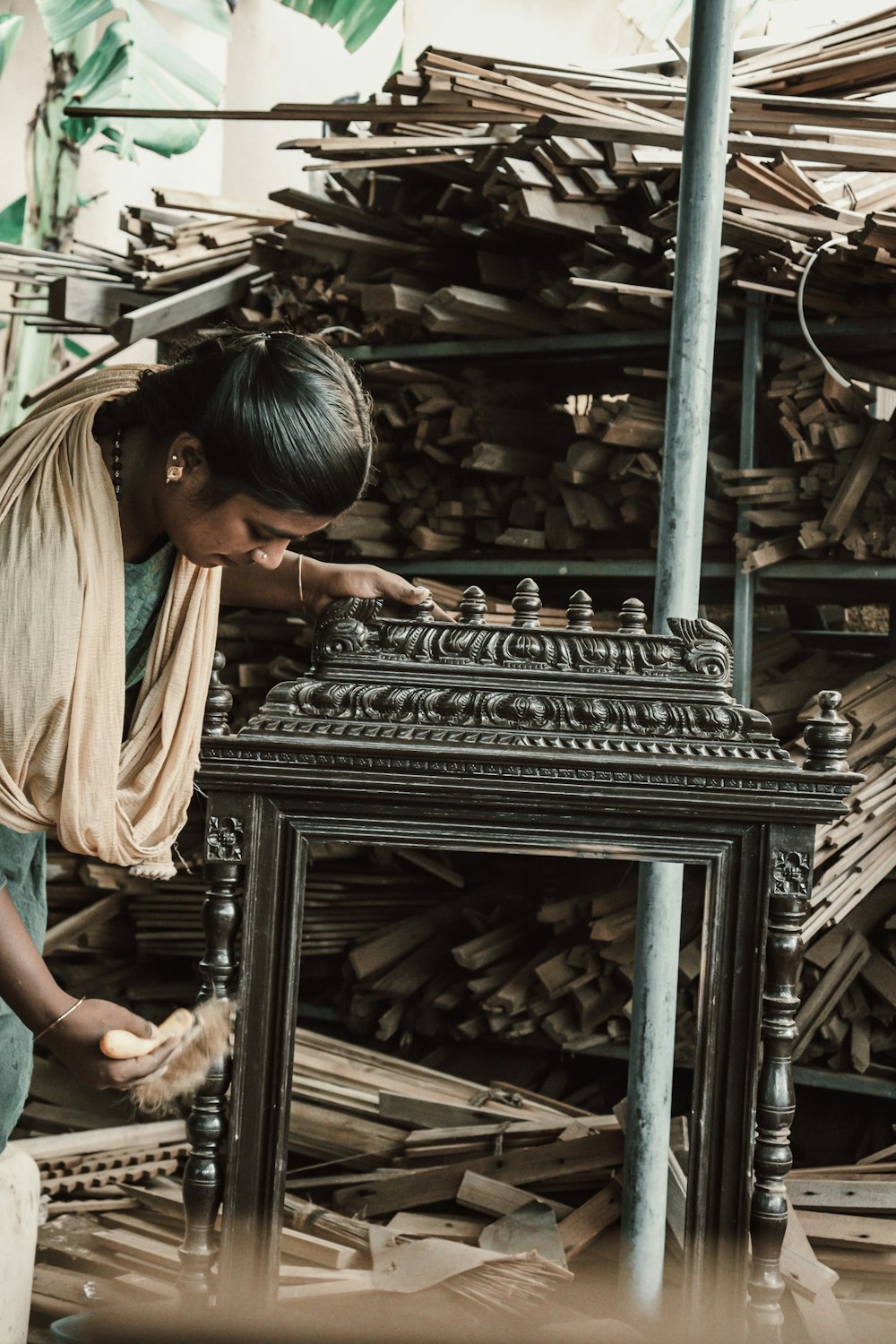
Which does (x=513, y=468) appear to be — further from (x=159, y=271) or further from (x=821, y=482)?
(x=159, y=271)

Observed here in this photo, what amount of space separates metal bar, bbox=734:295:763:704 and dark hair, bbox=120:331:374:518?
76.0 inches

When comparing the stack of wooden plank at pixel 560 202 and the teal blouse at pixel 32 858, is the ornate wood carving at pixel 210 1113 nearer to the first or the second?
the teal blouse at pixel 32 858

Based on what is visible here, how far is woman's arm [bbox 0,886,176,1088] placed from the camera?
153 cm

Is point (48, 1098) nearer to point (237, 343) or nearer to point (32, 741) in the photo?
point (32, 741)

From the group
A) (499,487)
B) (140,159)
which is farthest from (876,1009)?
(140,159)

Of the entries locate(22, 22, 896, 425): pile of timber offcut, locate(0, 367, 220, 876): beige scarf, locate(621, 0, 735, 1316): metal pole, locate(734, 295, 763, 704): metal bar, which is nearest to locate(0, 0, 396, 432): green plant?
locate(22, 22, 896, 425): pile of timber offcut

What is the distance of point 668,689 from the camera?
189 centimetres

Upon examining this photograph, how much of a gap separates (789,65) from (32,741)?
10.4 ft

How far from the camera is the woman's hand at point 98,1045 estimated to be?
152 centimetres

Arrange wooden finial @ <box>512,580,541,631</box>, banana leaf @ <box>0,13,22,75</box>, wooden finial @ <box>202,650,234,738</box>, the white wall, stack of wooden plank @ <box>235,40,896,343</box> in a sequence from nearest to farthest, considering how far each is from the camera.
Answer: wooden finial @ <box>202,650,234,738</box>, wooden finial @ <box>512,580,541,631</box>, stack of wooden plank @ <box>235,40,896,343</box>, banana leaf @ <box>0,13,22,75</box>, the white wall

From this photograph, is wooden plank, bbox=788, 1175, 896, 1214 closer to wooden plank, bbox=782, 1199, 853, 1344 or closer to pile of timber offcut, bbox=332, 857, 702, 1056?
wooden plank, bbox=782, 1199, 853, 1344

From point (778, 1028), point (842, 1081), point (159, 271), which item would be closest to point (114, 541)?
point (778, 1028)

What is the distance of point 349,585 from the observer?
2035mm

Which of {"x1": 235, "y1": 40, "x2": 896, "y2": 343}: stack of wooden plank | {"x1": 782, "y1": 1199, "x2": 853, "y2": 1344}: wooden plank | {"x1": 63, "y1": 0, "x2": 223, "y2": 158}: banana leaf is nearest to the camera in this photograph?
{"x1": 782, "y1": 1199, "x2": 853, "y2": 1344}: wooden plank
